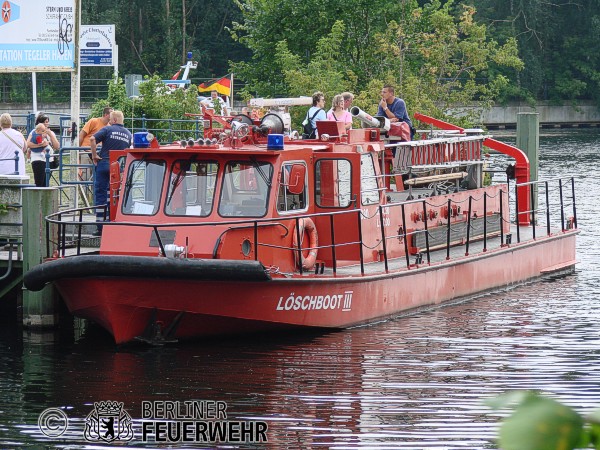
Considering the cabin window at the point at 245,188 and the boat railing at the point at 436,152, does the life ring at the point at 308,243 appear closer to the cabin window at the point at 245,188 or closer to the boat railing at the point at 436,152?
the cabin window at the point at 245,188

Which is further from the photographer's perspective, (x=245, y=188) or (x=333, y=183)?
(x=333, y=183)

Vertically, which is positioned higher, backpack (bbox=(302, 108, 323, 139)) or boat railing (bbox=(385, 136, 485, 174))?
backpack (bbox=(302, 108, 323, 139))

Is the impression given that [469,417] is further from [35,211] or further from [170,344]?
[35,211]

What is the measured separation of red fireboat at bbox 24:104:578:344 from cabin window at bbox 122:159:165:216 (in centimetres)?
1

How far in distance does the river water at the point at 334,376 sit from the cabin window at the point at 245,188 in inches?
60.1

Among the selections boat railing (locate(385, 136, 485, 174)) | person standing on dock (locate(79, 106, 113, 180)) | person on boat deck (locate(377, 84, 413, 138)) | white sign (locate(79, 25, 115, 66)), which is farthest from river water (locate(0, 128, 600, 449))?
white sign (locate(79, 25, 115, 66))

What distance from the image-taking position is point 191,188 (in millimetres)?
12609

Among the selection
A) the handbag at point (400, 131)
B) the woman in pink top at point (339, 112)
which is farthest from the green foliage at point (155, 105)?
the woman in pink top at point (339, 112)

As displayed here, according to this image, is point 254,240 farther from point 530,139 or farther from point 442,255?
point 530,139

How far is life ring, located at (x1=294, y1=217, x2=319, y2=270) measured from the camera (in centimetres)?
1267

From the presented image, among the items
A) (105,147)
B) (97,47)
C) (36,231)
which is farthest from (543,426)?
(97,47)

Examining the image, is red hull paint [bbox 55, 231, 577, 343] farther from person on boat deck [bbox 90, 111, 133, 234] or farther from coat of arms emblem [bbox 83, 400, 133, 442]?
person on boat deck [bbox 90, 111, 133, 234]

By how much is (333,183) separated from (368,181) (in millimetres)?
615

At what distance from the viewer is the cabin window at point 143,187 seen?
12.6 meters
